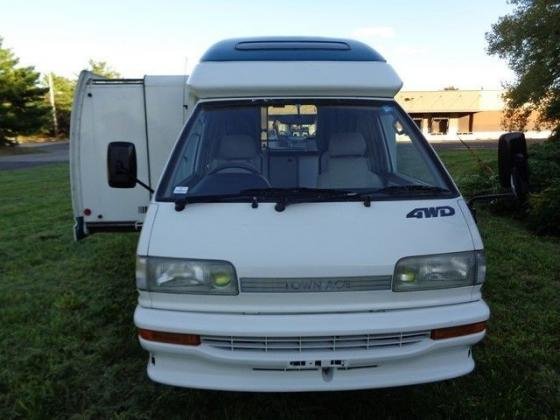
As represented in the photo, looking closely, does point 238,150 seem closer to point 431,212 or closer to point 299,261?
point 299,261

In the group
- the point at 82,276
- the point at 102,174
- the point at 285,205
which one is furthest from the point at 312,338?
the point at 82,276

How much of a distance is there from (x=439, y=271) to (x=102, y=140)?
12.3ft

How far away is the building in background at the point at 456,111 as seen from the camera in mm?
46250

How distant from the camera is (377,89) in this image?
3.67 m

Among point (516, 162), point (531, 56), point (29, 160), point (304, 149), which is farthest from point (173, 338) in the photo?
point (29, 160)

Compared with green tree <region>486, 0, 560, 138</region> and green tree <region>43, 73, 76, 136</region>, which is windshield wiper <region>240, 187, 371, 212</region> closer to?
green tree <region>486, 0, 560, 138</region>

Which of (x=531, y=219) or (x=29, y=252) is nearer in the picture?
(x=29, y=252)

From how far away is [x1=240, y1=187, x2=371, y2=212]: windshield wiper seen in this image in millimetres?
3188

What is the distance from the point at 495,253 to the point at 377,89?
398cm

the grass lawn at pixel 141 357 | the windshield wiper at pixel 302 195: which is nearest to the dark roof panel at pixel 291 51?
the windshield wiper at pixel 302 195

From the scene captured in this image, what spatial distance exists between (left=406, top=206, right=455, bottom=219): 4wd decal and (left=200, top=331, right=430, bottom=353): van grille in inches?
25.7

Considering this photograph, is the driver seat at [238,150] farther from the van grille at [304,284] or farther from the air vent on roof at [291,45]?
the van grille at [304,284]

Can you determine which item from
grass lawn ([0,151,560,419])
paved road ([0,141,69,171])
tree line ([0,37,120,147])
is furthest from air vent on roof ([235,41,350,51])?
tree line ([0,37,120,147])

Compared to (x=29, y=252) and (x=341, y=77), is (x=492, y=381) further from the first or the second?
(x=29, y=252)
